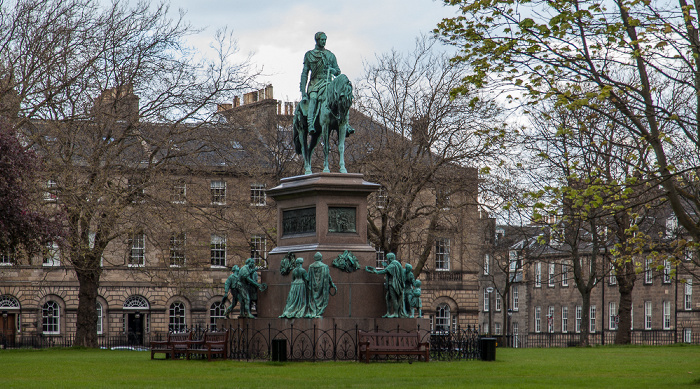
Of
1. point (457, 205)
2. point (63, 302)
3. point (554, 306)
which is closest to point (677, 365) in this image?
point (457, 205)

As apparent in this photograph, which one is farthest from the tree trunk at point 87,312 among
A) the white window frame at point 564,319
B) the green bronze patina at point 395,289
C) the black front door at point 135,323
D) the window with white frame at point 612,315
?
the white window frame at point 564,319

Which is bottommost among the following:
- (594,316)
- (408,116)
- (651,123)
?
(594,316)

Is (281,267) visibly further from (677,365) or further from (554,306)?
(554,306)

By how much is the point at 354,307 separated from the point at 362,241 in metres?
1.55

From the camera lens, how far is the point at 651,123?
1783 cm

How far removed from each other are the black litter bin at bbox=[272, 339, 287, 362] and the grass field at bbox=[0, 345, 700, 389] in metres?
0.21

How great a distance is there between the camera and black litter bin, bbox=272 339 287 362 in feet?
67.7

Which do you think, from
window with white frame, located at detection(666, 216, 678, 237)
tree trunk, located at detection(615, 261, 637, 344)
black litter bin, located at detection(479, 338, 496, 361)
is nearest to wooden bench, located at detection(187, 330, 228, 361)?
black litter bin, located at detection(479, 338, 496, 361)

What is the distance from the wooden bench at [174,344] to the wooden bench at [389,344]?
4287 mm

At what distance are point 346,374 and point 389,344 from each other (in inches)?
132

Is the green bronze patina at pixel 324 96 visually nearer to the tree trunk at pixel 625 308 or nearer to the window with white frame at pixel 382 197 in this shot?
the window with white frame at pixel 382 197

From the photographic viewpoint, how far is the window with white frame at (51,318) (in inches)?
2452

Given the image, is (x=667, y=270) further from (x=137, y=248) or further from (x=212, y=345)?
(x=212, y=345)

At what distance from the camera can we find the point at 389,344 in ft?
69.7
